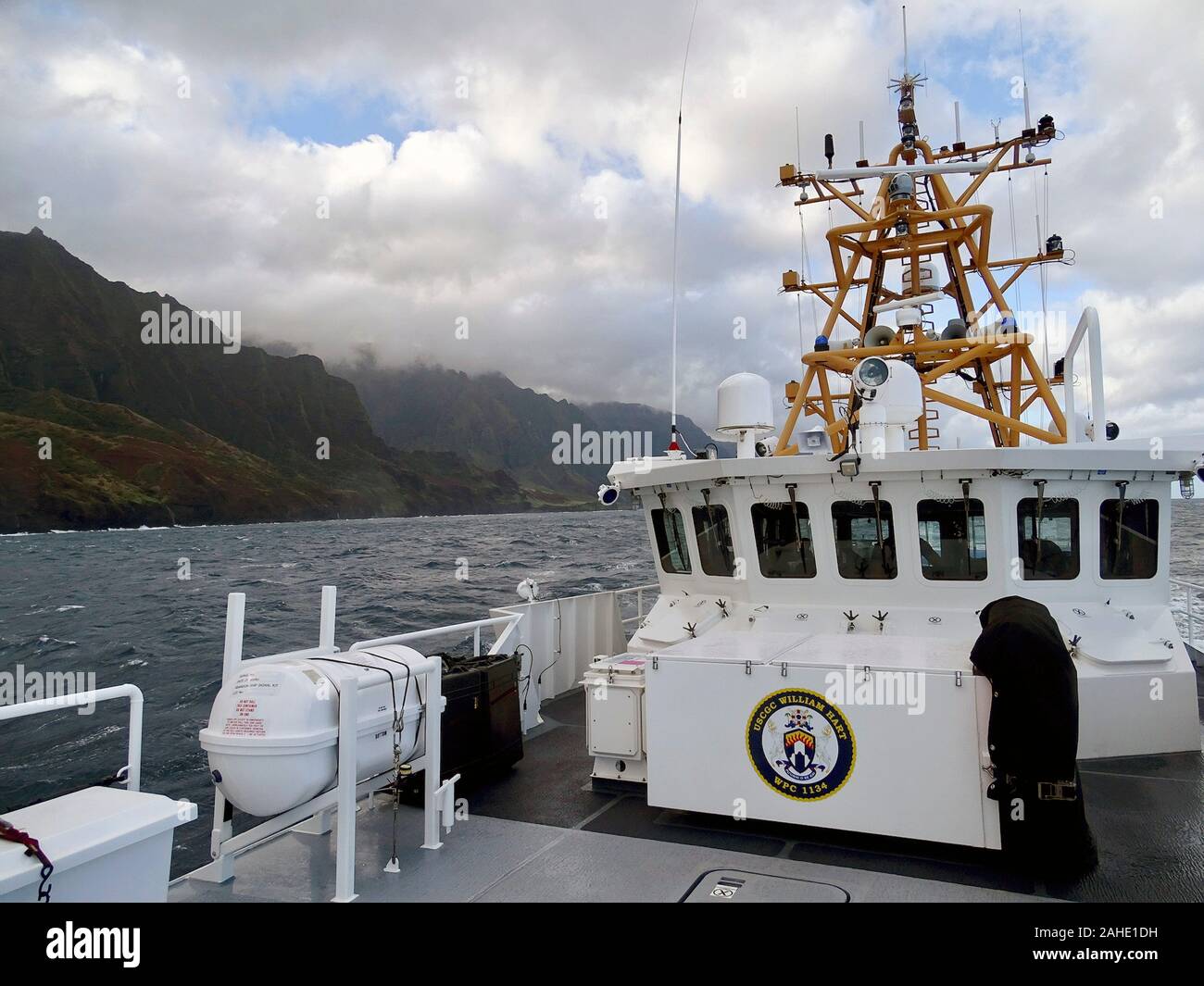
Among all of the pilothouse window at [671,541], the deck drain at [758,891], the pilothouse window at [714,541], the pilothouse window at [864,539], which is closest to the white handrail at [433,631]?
the pilothouse window at [671,541]

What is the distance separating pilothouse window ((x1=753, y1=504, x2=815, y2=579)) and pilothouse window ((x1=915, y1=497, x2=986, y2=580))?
Result: 1016 mm

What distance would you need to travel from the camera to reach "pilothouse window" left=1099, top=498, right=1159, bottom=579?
719 centimetres

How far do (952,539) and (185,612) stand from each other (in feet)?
89.4

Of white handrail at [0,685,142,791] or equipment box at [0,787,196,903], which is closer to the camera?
equipment box at [0,787,196,903]

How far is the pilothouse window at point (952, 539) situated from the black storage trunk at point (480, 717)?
3.98m

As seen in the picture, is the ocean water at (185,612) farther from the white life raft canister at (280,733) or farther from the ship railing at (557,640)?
the white life raft canister at (280,733)

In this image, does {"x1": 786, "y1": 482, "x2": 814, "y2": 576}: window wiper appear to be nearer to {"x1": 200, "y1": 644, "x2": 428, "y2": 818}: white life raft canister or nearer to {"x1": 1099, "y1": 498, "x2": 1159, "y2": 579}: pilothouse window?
{"x1": 1099, "y1": 498, "x2": 1159, "y2": 579}: pilothouse window

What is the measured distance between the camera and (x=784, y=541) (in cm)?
756

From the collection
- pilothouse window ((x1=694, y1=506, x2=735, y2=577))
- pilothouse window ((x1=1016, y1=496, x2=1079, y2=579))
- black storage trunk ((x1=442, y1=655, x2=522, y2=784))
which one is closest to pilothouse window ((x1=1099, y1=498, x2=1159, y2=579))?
pilothouse window ((x1=1016, y1=496, x2=1079, y2=579))

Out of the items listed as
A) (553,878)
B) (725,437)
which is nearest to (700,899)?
(553,878)

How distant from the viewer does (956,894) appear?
14.5 ft

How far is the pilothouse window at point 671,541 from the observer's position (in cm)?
866
